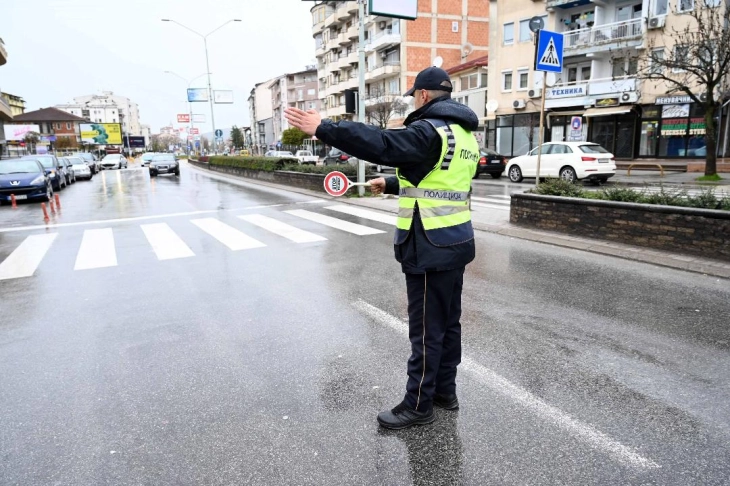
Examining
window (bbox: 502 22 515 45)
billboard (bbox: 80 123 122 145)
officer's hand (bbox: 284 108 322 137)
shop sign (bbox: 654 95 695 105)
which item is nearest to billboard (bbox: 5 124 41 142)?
billboard (bbox: 80 123 122 145)

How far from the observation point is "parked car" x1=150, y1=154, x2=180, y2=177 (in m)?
32.8

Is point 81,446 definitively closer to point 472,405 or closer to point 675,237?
point 472,405

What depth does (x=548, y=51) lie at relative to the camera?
32.6 ft

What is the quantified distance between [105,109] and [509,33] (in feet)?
475

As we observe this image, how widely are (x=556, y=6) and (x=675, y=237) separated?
3021cm

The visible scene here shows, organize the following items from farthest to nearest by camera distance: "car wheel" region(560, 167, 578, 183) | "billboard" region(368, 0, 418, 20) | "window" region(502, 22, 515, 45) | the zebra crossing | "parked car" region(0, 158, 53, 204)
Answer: "window" region(502, 22, 515, 45) → "car wheel" region(560, 167, 578, 183) → "parked car" region(0, 158, 53, 204) → "billboard" region(368, 0, 418, 20) → the zebra crossing

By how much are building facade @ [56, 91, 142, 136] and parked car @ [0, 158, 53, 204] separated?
139 meters

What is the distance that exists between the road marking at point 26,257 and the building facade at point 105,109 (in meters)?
149

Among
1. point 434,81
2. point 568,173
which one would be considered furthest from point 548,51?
point 568,173

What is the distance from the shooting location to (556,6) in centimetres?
3219

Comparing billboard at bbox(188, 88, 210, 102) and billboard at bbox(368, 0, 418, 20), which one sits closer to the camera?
billboard at bbox(368, 0, 418, 20)

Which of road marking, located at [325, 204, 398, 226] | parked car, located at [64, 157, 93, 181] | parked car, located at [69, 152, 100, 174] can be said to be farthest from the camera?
parked car, located at [69, 152, 100, 174]

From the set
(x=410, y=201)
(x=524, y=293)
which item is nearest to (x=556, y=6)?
(x=524, y=293)

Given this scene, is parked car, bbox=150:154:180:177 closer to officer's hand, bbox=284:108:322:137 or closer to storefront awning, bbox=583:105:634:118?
storefront awning, bbox=583:105:634:118
